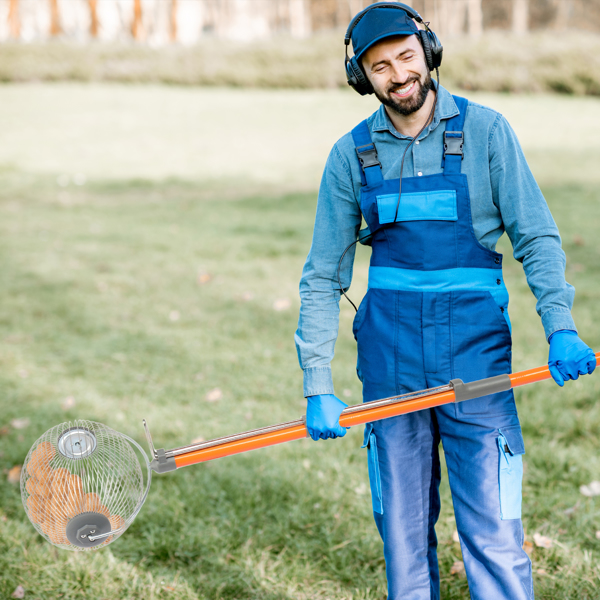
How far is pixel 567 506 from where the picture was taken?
3564 mm

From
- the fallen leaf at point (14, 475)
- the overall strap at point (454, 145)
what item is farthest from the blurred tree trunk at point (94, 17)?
the overall strap at point (454, 145)

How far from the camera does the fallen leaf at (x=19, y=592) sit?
3071mm

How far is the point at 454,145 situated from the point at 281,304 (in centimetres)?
472

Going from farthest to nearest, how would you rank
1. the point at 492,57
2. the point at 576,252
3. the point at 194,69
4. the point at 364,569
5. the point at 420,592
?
the point at 194,69, the point at 492,57, the point at 576,252, the point at 364,569, the point at 420,592

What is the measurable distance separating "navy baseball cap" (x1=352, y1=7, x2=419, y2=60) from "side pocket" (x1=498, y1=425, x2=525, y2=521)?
139 cm

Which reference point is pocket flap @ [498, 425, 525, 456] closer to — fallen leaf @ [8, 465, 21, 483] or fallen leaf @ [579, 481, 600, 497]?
fallen leaf @ [579, 481, 600, 497]

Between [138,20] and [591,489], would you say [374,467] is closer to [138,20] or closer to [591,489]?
[591,489]

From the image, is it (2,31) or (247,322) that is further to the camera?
(2,31)

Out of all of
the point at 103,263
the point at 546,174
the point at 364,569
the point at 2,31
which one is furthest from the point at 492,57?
the point at 2,31

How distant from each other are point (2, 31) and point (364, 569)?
6192cm

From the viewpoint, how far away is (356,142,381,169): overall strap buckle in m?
2.30

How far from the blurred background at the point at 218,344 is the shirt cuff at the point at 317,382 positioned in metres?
1.22

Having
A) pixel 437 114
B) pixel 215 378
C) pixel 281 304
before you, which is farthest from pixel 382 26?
pixel 281 304

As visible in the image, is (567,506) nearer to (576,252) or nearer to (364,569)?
(364,569)
